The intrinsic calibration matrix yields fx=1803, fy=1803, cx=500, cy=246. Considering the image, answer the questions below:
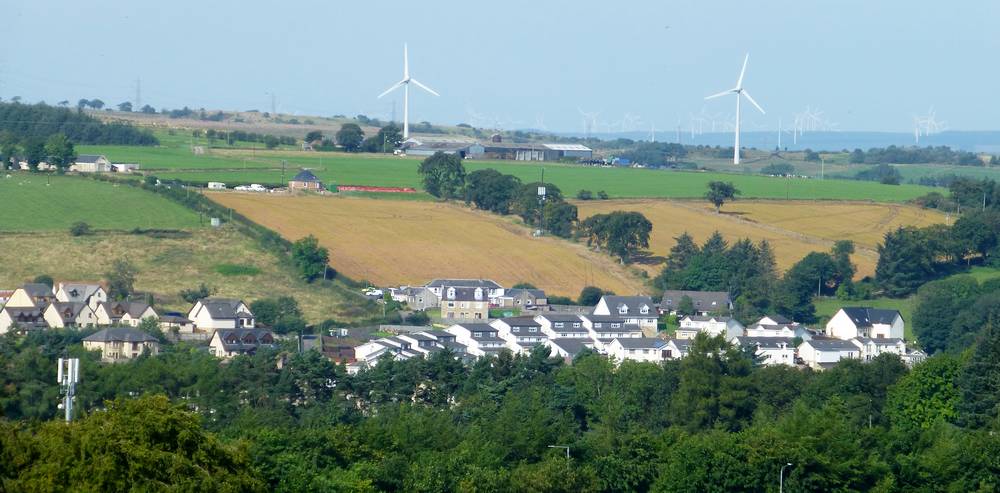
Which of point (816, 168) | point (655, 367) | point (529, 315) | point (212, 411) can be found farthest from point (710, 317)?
point (816, 168)

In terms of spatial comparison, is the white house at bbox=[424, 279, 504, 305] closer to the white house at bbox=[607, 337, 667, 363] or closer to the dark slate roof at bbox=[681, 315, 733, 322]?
the dark slate roof at bbox=[681, 315, 733, 322]

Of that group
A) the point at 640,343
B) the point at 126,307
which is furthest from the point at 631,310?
the point at 126,307

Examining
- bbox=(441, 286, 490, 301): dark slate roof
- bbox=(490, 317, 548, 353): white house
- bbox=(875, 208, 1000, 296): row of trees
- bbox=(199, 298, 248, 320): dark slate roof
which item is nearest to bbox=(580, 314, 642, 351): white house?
bbox=(490, 317, 548, 353): white house

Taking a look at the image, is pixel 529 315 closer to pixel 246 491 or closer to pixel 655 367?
pixel 655 367

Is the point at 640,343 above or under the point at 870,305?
under

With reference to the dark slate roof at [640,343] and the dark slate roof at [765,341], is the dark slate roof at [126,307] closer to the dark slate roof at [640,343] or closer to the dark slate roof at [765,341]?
the dark slate roof at [640,343]

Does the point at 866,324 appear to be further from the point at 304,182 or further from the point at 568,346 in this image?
the point at 304,182

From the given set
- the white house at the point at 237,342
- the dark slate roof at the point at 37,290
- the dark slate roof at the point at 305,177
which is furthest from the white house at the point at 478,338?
the dark slate roof at the point at 305,177
